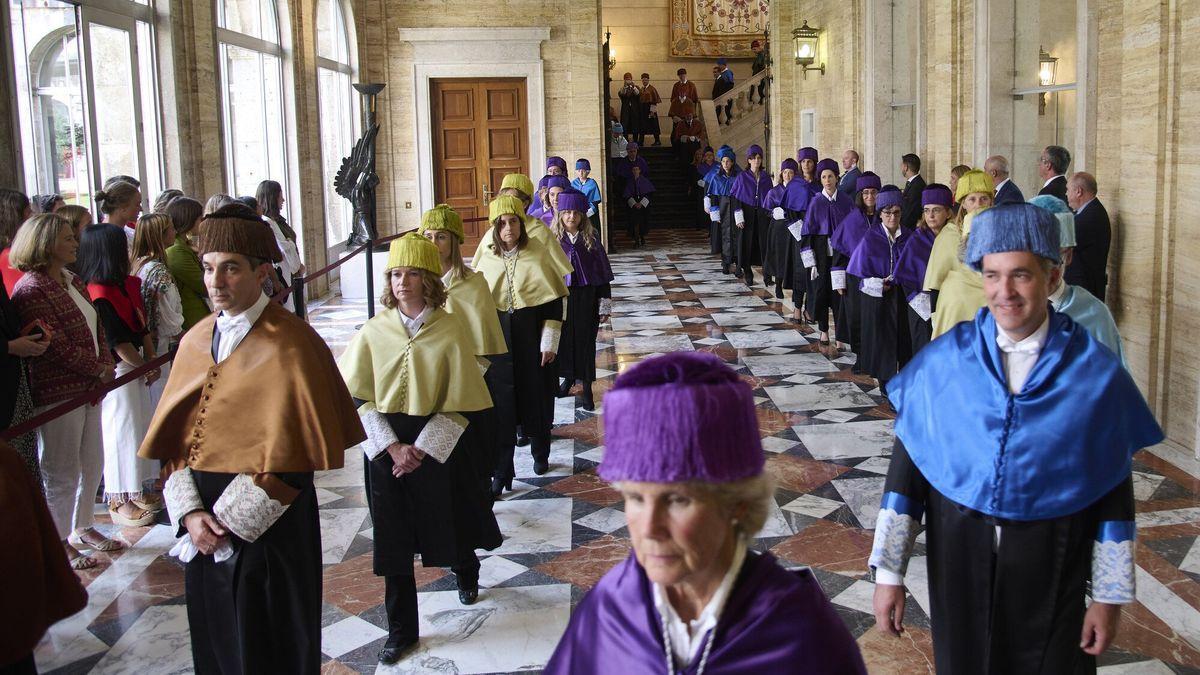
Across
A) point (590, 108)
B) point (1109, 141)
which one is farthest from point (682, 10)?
point (1109, 141)

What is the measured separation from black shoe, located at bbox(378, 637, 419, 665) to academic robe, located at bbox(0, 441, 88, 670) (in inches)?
69.6

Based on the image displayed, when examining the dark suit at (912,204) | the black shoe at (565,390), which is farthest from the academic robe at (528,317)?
the dark suit at (912,204)

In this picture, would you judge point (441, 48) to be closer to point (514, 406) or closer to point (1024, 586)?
point (514, 406)

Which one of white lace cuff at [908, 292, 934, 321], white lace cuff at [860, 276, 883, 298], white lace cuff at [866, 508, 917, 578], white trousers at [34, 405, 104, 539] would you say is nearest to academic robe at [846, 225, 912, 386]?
white lace cuff at [860, 276, 883, 298]

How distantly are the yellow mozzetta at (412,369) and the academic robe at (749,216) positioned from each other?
35.7ft

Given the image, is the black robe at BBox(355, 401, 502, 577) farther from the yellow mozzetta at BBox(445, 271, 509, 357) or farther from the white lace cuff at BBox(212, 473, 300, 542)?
the white lace cuff at BBox(212, 473, 300, 542)

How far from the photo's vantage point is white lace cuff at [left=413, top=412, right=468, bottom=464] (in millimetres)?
4457

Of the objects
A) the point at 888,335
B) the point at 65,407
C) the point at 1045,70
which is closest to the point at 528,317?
the point at 65,407

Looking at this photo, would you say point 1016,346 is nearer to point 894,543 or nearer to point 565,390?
point 894,543

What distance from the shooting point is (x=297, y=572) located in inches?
138

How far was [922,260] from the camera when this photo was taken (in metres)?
7.91

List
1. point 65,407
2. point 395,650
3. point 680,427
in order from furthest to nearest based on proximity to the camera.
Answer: point 395,650, point 65,407, point 680,427

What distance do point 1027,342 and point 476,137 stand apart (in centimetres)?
1692

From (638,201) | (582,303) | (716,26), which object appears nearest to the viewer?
(582,303)
